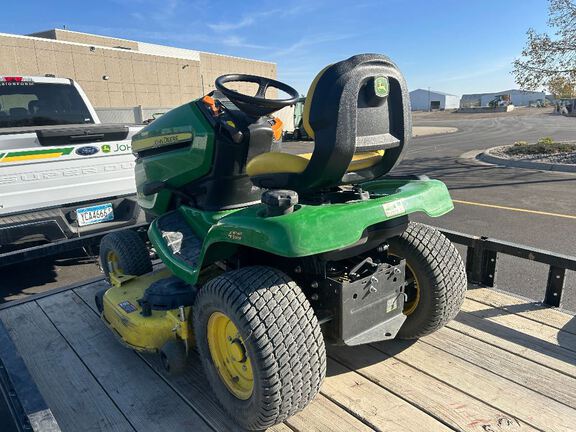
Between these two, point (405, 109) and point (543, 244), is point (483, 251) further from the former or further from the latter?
point (543, 244)

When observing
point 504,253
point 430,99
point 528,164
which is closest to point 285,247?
point 504,253

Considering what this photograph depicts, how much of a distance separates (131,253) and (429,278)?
6.71 feet

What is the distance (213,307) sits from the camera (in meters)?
2.09

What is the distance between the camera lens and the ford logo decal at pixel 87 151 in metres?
4.20

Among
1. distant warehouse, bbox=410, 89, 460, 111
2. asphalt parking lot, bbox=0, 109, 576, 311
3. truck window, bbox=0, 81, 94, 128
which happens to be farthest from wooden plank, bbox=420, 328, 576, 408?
distant warehouse, bbox=410, 89, 460, 111

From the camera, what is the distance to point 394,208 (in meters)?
2.04

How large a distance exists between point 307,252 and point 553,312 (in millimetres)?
2169

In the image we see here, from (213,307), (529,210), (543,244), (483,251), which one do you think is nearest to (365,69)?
(213,307)

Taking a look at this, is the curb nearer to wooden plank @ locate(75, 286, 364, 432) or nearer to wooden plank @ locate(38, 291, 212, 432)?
wooden plank @ locate(75, 286, 364, 432)

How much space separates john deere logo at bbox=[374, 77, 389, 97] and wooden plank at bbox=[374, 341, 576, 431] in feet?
4.85

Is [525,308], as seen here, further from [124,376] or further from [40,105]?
[40,105]

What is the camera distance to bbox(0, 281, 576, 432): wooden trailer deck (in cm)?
206

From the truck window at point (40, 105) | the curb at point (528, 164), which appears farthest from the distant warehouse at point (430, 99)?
the truck window at point (40, 105)

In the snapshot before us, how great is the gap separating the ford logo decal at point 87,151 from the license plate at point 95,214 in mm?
506
